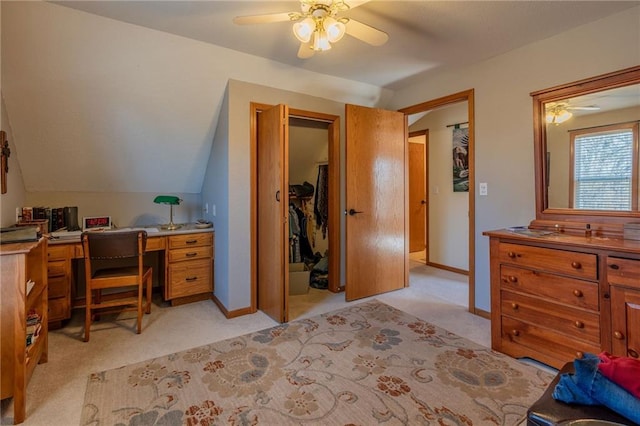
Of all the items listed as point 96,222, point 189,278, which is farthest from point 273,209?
point 96,222

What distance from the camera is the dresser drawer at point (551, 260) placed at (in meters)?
1.86

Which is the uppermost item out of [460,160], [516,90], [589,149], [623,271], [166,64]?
[166,64]

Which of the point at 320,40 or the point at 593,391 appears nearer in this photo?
the point at 593,391

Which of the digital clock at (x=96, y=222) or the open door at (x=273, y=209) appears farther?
the digital clock at (x=96, y=222)

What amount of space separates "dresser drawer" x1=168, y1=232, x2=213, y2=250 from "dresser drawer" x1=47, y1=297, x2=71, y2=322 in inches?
37.1

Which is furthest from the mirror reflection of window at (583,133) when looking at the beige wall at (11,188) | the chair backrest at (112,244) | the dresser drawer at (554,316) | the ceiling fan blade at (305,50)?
the beige wall at (11,188)

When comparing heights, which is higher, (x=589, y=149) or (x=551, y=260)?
(x=589, y=149)

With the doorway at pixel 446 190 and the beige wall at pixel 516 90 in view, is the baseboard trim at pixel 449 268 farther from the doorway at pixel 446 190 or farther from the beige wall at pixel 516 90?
the beige wall at pixel 516 90

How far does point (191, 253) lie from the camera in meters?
3.29

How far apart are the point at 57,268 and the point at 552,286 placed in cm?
387

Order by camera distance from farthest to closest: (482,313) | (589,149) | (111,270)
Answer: (482,313), (111,270), (589,149)

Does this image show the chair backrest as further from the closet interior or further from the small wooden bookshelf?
the closet interior

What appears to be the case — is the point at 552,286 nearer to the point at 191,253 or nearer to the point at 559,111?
the point at 559,111

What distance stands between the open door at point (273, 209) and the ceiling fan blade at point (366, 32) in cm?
97
